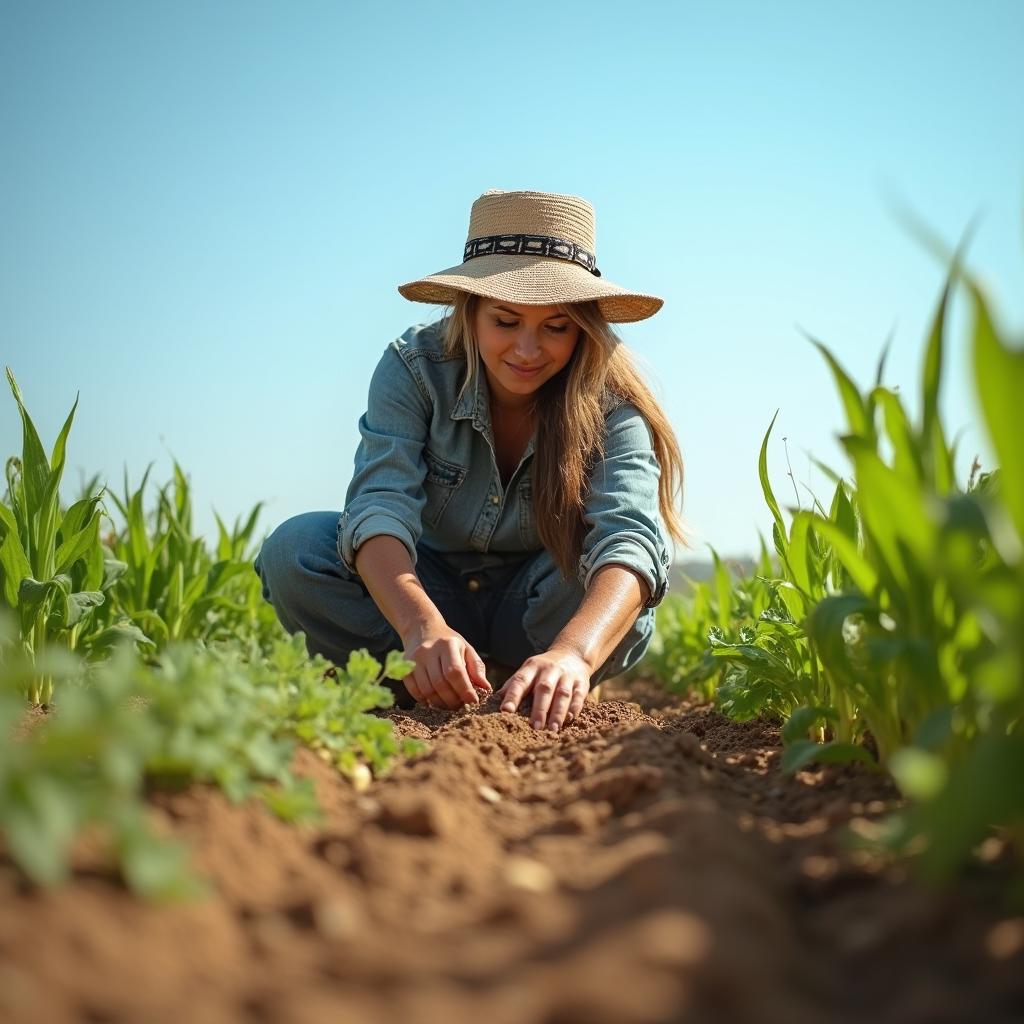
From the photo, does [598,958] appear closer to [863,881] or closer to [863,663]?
[863,881]

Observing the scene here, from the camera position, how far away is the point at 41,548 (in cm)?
273

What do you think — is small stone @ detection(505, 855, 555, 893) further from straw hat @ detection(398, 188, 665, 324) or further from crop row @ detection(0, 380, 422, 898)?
straw hat @ detection(398, 188, 665, 324)

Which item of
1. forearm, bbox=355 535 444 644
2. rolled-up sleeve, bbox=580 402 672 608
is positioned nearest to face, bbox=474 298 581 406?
rolled-up sleeve, bbox=580 402 672 608

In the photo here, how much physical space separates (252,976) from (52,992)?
155mm

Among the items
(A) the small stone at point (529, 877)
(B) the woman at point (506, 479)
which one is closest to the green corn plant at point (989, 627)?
(A) the small stone at point (529, 877)

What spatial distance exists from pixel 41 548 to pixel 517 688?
4.57 feet

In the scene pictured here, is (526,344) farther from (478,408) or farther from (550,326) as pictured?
(478,408)

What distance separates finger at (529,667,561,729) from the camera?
2.25 metres

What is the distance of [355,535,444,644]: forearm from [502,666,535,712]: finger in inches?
10.5

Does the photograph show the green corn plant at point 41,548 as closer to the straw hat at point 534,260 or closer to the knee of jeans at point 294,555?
the knee of jeans at point 294,555

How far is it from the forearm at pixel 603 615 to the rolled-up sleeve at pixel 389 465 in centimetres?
54

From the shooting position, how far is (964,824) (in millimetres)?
869

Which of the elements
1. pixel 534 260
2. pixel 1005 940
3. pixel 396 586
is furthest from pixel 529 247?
pixel 1005 940

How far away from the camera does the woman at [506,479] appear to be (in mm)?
2758
